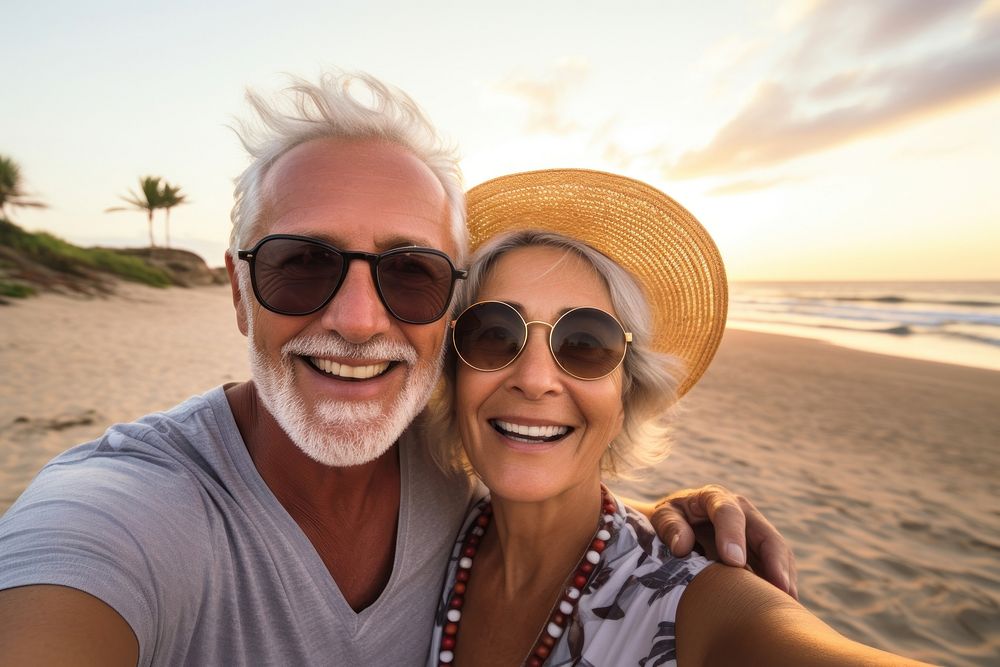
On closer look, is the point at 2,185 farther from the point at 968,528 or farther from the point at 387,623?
the point at 968,528

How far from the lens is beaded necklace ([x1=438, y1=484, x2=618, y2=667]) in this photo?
1.59 m

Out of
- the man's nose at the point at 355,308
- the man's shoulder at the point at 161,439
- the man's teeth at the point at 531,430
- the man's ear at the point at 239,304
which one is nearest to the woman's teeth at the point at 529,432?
the man's teeth at the point at 531,430

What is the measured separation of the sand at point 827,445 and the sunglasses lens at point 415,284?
3210 millimetres

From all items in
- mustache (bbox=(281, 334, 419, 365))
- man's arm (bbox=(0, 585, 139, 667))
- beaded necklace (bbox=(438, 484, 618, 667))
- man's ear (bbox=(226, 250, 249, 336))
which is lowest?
beaded necklace (bbox=(438, 484, 618, 667))

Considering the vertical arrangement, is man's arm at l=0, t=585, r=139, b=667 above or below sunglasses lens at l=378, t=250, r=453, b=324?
below

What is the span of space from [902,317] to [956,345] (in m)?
7.08

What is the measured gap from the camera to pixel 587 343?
175 centimetres

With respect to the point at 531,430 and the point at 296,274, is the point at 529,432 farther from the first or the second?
the point at 296,274

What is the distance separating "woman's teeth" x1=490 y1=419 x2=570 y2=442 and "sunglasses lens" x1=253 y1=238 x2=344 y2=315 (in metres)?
0.77

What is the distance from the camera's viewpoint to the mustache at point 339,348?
169 cm

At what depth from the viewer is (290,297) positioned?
1715mm

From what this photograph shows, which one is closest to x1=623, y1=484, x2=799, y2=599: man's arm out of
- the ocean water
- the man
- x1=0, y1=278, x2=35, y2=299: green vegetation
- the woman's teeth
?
the man

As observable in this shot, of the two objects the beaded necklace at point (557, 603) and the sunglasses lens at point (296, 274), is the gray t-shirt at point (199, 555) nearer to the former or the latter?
the beaded necklace at point (557, 603)

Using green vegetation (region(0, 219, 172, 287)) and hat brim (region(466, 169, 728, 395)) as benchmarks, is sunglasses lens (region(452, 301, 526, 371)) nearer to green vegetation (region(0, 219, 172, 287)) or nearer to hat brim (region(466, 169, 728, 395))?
Answer: hat brim (region(466, 169, 728, 395))
